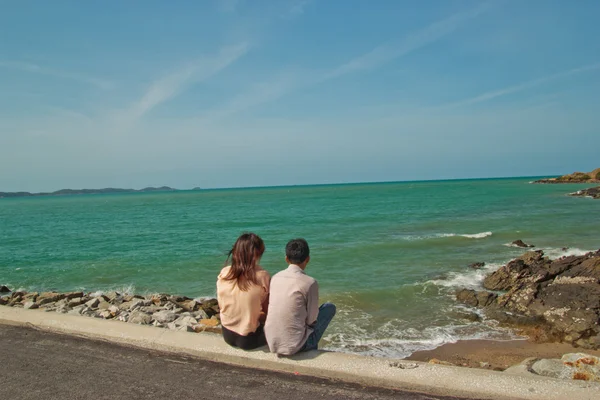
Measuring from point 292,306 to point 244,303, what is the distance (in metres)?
0.57

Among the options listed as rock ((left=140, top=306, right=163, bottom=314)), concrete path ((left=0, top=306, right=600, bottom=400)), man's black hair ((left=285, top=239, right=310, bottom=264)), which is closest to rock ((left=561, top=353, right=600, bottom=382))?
concrete path ((left=0, top=306, right=600, bottom=400))

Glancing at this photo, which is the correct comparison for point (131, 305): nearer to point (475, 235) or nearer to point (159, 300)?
point (159, 300)

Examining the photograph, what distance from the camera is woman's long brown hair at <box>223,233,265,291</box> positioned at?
182 inches

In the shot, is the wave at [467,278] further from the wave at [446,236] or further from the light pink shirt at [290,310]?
the light pink shirt at [290,310]

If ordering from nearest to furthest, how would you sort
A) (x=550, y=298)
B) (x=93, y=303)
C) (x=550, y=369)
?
(x=550, y=369), (x=550, y=298), (x=93, y=303)

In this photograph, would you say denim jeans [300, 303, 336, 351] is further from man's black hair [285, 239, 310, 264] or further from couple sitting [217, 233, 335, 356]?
man's black hair [285, 239, 310, 264]

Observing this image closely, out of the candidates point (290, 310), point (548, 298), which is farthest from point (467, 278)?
point (290, 310)

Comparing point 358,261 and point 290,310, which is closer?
point 290,310

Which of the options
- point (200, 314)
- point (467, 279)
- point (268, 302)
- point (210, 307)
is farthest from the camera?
point (467, 279)

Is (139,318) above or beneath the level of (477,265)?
above

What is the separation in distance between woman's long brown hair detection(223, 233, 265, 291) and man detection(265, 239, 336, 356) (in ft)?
0.90

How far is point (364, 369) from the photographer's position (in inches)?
173

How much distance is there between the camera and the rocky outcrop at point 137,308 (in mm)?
9000

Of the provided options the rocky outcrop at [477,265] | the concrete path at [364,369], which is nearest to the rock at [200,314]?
the concrete path at [364,369]
